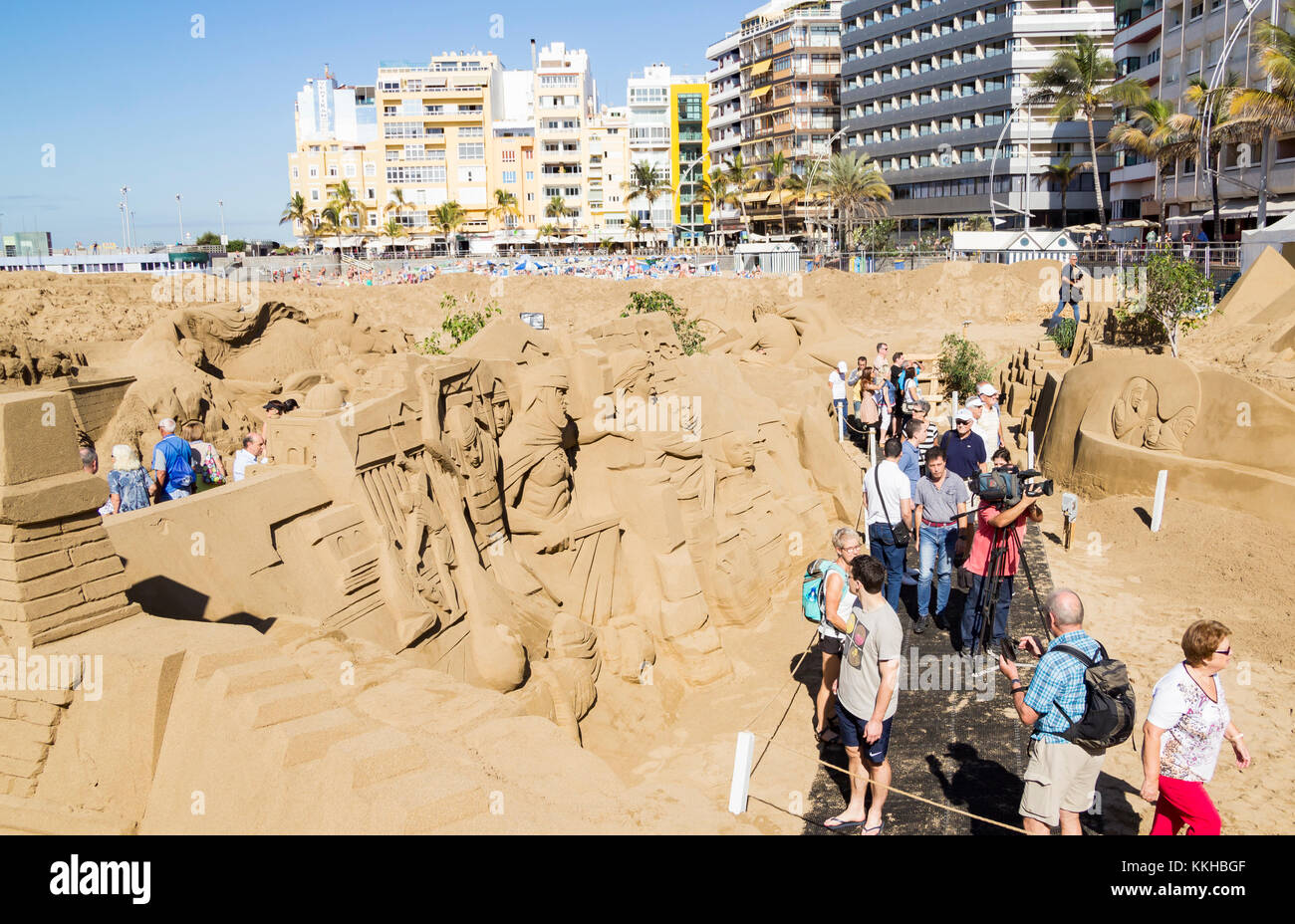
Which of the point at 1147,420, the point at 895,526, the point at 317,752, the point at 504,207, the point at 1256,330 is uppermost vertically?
the point at 504,207

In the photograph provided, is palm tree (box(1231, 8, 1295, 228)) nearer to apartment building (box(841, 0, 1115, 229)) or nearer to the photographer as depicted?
the photographer

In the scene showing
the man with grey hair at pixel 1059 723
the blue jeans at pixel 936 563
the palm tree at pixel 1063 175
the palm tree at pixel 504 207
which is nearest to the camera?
the man with grey hair at pixel 1059 723

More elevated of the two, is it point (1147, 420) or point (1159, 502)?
point (1147, 420)

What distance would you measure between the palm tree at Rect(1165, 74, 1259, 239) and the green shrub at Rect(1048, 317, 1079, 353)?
9519 millimetres

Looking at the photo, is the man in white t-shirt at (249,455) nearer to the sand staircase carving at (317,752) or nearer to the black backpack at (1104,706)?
the sand staircase carving at (317,752)

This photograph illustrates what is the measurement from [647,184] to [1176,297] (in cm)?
4334

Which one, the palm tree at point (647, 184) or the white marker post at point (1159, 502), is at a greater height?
the palm tree at point (647, 184)

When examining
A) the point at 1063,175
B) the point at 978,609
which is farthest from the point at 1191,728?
the point at 1063,175

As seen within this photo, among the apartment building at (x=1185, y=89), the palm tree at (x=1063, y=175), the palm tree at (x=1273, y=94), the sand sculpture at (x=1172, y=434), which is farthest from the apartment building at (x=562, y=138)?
the sand sculpture at (x=1172, y=434)

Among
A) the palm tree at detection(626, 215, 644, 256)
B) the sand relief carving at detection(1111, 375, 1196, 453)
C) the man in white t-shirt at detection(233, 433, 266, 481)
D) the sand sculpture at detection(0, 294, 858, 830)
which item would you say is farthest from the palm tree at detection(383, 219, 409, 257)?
the sand relief carving at detection(1111, 375, 1196, 453)

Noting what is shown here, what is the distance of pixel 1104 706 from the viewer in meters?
4.46

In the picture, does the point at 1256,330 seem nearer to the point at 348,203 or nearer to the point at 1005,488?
the point at 1005,488

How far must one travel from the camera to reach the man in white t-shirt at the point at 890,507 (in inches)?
303

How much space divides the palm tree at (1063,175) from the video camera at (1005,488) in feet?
136
